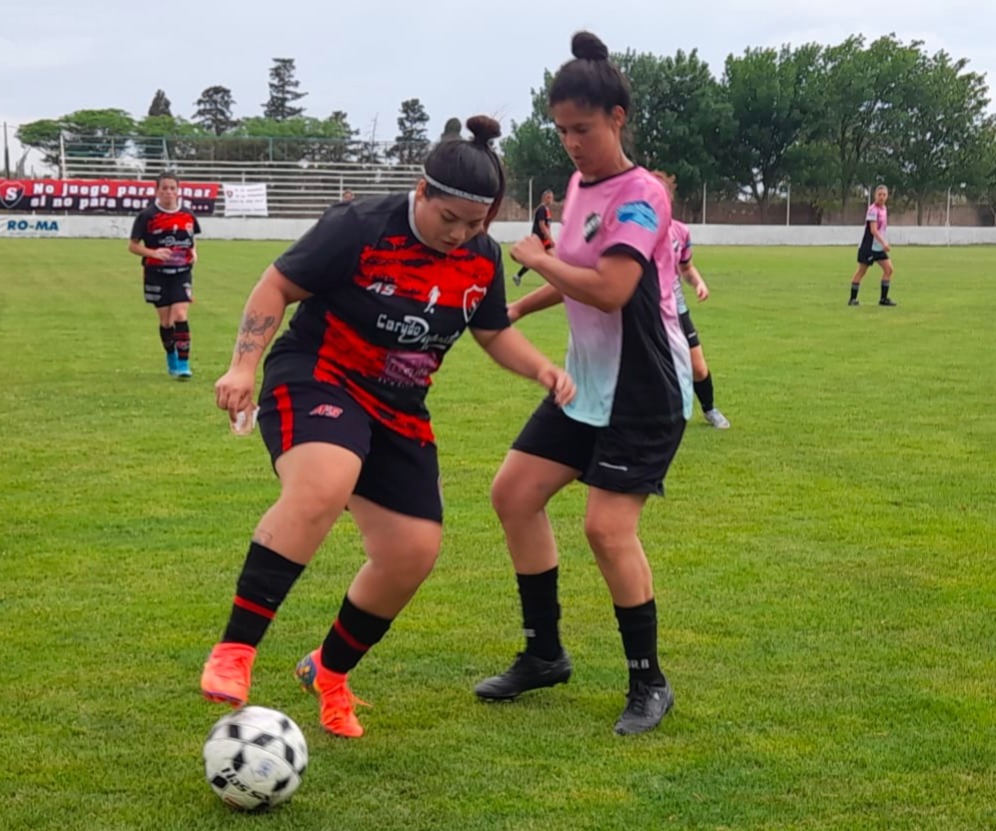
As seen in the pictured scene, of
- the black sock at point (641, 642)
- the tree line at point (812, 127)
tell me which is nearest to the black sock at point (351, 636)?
the black sock at point (641, 642)

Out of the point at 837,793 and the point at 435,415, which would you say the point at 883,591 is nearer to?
the point at 837,793

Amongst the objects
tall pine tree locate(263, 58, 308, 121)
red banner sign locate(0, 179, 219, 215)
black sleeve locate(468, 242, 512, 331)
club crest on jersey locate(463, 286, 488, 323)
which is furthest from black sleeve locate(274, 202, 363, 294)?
tall pine tree locate(263, 58, 308, 121)

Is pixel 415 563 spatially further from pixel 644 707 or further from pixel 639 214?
pixel 639 214

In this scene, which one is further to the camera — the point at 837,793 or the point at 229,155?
the point at 229,155

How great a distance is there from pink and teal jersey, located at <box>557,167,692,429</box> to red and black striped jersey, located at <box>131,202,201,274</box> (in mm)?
9248

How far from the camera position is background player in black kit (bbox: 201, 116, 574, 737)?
361 cm

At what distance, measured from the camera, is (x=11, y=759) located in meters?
3.74

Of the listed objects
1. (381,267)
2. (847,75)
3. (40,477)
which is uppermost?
(847,75)

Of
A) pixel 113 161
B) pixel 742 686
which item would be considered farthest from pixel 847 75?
pixel 742 686

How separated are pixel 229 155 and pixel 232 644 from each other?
56655 mm

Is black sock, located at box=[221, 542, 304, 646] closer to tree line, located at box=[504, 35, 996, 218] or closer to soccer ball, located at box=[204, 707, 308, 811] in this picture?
soccer ball, located at box=[204, 707, 308, 811]

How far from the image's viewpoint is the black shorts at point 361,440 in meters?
3.73

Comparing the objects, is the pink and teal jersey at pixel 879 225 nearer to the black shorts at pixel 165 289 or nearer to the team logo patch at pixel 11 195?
the black shorts at pixel 165 289

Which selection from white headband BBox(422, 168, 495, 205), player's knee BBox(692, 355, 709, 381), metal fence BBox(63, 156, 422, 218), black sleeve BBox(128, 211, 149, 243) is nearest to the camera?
white headband BBox(422, 168, 495, 205)
